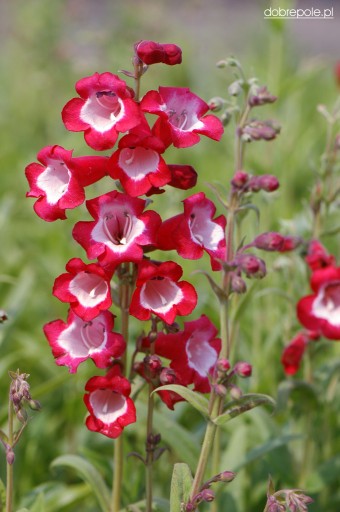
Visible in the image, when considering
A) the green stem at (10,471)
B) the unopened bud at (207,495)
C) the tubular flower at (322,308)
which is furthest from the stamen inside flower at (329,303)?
the green stem at (10,471)

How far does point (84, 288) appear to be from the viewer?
200cm

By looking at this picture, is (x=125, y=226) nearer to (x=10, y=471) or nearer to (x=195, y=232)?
(x=195, y=232)

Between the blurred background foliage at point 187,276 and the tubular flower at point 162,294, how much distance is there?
0.63 m

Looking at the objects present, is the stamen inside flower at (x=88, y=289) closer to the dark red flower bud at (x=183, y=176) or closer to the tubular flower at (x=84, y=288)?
the tubular flower at (x=84, y=288)

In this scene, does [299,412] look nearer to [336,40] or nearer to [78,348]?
[78,348]

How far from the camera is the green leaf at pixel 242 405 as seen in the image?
2.03m

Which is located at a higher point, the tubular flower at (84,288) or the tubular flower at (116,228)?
the tubular flower at (116,228)

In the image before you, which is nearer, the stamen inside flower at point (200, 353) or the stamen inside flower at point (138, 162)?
the stamen inside flower at point (138, 162)

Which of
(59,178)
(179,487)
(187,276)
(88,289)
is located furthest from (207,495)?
(187,276)

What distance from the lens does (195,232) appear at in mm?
2051

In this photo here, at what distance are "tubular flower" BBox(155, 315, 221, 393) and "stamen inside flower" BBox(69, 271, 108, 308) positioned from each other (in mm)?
200

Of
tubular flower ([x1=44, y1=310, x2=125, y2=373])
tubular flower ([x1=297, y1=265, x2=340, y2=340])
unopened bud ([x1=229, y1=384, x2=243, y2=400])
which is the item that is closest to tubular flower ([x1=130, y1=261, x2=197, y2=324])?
tubular flower ([x1=44, y1=310, x2=125, y2=373])

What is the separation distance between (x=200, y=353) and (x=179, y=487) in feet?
1.10

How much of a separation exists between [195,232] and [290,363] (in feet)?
3.05
